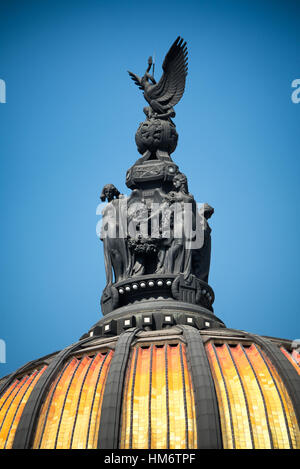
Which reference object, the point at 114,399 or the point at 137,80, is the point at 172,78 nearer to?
the point at 137,80

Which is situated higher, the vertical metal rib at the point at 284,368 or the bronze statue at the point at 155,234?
the bronze statue at the point at 155,234

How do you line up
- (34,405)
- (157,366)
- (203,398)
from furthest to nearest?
(157,366), (34,405), (203,398)

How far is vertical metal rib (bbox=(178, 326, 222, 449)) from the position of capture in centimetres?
3438

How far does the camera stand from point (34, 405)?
37500 millimetres

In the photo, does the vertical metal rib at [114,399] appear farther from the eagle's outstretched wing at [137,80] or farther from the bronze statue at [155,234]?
the eagle's outstretched wing at [137,80]

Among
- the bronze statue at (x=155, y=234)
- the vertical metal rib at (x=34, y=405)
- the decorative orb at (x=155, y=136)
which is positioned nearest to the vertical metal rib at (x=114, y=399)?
the vertical metal rib at (x=34, y=405)

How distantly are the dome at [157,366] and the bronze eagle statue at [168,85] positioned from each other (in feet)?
13.1

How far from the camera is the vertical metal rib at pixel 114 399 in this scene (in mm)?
34656

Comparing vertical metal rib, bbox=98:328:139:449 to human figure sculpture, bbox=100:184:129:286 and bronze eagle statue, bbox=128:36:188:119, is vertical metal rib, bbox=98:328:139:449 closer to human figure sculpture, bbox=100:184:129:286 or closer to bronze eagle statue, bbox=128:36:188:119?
human figure sculpture, bbox=100:184:129:286

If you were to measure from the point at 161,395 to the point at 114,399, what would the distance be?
75.6 inches

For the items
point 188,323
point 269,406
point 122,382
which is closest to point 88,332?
point 188,323

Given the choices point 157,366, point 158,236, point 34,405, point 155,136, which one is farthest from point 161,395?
point 155,136

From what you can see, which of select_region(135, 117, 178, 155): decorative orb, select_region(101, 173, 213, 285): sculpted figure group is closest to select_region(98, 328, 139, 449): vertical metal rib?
select_region(101, 173, 213, 285): sculpted figure group
